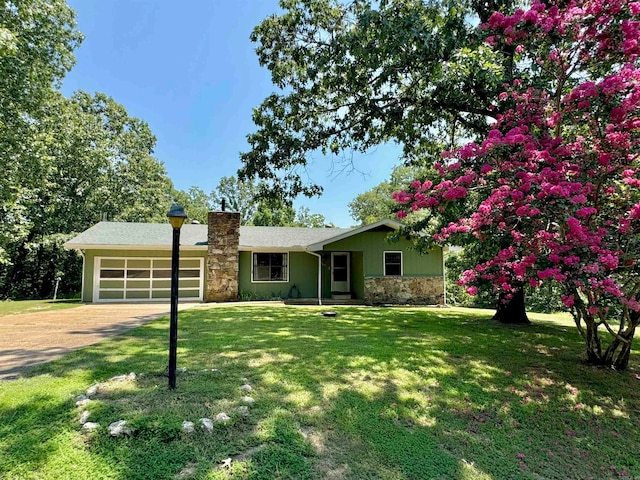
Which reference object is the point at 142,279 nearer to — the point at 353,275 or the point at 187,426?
the point at 353,275

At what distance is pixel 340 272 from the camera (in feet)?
Answer: 52.1

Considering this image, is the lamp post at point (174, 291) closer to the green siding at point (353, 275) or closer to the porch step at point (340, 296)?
the green siding at point (353, 275)

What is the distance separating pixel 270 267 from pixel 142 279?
5.17 meters

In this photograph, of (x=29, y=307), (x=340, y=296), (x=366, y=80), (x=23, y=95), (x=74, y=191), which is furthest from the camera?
(x=74, y=191)

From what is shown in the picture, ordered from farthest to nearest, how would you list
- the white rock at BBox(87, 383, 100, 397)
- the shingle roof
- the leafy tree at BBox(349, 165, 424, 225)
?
1. the leafy tree at BBox(349, 165, 424, 225)
2. the shingle roof
3. the white rock at BBox(87, 383, 100, 397)

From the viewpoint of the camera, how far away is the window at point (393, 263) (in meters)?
14.3

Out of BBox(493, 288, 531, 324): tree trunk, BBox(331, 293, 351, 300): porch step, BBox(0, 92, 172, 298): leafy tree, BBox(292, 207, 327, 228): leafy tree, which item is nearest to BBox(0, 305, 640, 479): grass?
BBox(493, 288, 531, 324): tree trunk

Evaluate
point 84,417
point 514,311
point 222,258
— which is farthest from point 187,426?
point 222,258

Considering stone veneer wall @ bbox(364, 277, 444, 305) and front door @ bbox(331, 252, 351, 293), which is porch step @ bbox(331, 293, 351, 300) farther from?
stone veneer wall @ bbox(364, 277, 444, 305)

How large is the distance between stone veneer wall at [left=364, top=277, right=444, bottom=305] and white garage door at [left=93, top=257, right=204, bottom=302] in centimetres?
696

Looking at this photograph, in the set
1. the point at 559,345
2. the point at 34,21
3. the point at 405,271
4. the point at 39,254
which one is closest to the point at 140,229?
the point at 34,21

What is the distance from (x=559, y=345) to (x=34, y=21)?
1840cm

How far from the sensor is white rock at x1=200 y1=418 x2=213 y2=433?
9.34 feet

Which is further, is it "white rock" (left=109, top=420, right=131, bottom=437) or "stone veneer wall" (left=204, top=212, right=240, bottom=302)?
"stone veneer wall" (left=204, top=212, right=240, bottom=302)
